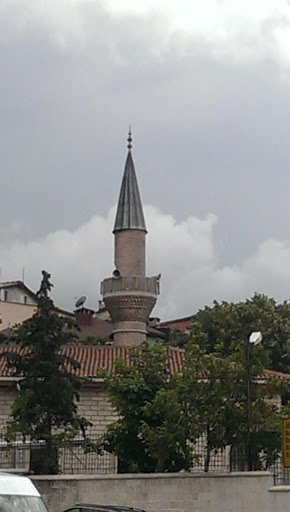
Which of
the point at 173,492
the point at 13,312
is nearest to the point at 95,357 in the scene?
the point at 173,492

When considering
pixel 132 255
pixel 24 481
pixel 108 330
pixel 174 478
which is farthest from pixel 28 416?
pixel 108 330

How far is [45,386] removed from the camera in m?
25.1

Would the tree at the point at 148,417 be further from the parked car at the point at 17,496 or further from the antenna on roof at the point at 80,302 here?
the antenna on roof at the point at 80,302

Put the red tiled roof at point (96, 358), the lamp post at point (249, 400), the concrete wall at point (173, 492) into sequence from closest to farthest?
the concrete wall at point (173, 492)
the lamp post at point (249, 400)
the red tiled roof at point (96, 358)

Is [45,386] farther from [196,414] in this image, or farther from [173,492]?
[173,492]

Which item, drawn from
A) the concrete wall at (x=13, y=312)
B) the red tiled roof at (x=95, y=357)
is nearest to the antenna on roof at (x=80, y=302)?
the concrete wall at (x=13, y=312)

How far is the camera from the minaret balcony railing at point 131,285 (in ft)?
149

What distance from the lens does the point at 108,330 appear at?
7494 centimetres

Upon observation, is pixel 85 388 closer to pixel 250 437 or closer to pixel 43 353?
pixel 43 353

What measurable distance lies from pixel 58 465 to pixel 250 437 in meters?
5.17

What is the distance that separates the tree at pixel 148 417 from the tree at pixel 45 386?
49.6 inches

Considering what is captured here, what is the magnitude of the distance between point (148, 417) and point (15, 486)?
1274cm


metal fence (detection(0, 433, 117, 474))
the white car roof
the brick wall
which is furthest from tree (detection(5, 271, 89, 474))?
the white car roof

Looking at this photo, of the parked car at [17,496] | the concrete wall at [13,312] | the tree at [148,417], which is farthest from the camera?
the concrete wall at [13,312]
